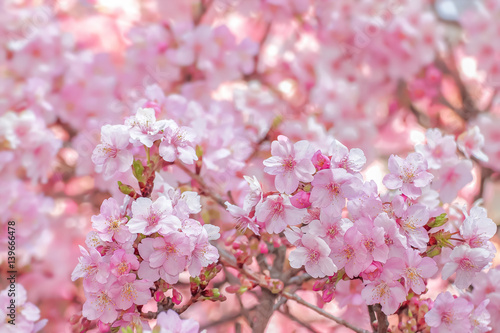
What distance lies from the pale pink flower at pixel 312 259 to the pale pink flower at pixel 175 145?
26 cm

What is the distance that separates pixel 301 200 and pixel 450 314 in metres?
0.37

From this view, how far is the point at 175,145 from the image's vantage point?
3.11 ft

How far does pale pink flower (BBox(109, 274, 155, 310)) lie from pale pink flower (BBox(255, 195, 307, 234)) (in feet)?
0.78

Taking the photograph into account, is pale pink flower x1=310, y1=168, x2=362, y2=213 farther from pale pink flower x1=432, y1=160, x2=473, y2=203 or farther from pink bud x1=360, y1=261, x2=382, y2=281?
pale pink flower x1=432, y1=160, x2=473, y2=203

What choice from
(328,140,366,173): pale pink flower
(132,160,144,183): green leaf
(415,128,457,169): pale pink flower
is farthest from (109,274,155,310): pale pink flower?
(415,128,457,169): pale pink flower

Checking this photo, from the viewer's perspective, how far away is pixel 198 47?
5.66 ft

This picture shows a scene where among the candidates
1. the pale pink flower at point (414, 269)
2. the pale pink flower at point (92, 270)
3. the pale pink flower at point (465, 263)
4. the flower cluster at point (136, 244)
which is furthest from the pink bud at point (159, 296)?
the pale pink flower at point (465, 263)

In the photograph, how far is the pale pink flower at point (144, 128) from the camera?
0.91m

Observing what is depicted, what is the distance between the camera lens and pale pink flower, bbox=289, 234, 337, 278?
86 cm

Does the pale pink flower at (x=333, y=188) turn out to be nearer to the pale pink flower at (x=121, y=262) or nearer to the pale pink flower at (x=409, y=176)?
the pale pink flower at (x=409, y=176)

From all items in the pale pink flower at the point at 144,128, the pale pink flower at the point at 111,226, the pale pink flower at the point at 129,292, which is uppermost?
the pale pink flower at the point at 144,128

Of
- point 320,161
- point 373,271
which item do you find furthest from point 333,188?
point 373,271

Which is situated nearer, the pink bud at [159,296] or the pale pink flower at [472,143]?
the pink bud at [159,296]

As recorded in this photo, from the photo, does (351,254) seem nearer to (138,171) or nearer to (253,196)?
(253,196)
